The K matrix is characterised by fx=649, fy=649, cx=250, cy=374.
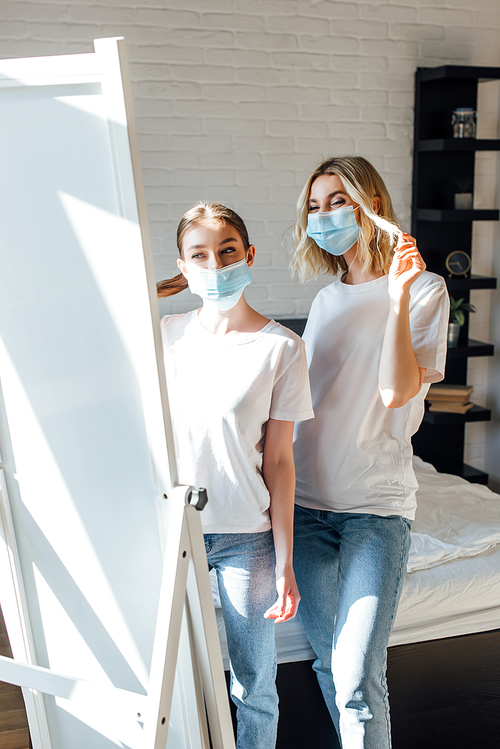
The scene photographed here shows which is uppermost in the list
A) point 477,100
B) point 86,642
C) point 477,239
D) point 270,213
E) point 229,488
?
point 477,100

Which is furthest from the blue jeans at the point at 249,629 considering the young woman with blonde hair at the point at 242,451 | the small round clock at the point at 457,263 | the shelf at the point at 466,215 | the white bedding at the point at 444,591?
the small round clock at the point at 457,263

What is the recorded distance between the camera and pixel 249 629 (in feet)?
3.78

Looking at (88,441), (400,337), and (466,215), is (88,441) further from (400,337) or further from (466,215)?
Answer: (466,215)

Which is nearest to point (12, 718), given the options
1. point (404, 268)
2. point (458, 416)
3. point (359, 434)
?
point (359, 434)

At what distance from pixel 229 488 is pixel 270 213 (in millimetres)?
1835

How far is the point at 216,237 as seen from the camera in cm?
120

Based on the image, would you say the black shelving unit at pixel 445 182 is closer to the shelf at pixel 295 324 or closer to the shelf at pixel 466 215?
the shelf at pixel 466 215

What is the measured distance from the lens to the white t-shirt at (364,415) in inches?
50.9

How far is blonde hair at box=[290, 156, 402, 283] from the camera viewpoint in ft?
4.36

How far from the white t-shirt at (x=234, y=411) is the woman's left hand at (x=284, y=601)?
0.10 metres

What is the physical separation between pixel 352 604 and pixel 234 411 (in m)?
Answer: 0.42

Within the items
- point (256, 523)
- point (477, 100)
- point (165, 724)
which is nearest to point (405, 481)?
point (256, 523)

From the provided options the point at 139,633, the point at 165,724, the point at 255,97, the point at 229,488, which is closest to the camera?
the point at 165,724

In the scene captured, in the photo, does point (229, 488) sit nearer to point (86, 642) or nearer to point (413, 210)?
point (86, 642)
